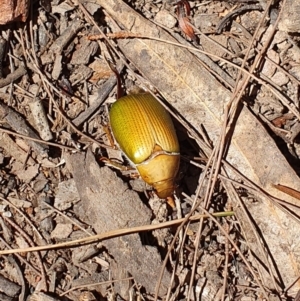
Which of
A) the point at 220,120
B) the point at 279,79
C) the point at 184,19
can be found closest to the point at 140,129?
the point at 220,120

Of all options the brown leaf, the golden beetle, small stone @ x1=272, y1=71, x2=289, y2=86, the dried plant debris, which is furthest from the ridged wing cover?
small stone @ x1=272, y1=71, x2=289, y2=86

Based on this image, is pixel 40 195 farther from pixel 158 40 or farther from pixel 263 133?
pixel 263 133

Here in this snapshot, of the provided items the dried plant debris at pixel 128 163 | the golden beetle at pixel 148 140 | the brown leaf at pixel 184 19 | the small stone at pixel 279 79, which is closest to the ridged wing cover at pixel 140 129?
the golden beetle at pixel 148 140

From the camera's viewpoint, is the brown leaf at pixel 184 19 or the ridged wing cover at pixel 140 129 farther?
the brown leaf at pixel 184 19

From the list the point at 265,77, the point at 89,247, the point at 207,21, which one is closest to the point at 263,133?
the point at 265,77

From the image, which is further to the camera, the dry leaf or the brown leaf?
the brown leaf

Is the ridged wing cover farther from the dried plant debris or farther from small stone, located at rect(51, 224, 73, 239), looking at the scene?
small stone, located at rect(51, 224, 73, 239)

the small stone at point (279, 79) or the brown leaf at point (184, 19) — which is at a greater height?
the brown leaf at point (184, 19)

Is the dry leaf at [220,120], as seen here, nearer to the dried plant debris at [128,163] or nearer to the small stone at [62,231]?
the dried plant debris at [128,163]
